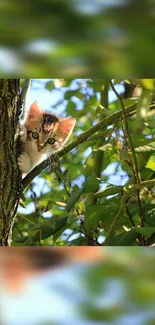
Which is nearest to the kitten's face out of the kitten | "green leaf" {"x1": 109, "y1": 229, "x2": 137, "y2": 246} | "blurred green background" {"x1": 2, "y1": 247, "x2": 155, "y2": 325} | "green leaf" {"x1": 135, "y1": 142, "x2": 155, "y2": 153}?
the kitten

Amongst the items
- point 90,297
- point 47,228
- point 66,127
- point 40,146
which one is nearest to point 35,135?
point 40,146

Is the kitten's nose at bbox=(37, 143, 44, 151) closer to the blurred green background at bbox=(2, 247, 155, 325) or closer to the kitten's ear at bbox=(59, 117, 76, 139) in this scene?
the kitten's ear at bbox=(59, 117, 76, 139)

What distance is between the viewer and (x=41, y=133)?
1.92 meters

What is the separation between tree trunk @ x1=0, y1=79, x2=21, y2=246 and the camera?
97 cm

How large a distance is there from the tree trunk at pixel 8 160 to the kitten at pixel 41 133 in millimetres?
614

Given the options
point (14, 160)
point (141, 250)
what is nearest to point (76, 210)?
point (14, 160)

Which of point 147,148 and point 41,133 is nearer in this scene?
point 147,148

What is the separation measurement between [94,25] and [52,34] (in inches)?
0.7

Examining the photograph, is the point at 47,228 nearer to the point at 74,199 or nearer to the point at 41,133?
the point at 74,199

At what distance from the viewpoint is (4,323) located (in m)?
A: 0.24

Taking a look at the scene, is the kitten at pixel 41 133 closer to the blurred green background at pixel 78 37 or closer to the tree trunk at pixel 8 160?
the tree trunk at pixel 8 160

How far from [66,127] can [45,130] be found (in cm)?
14

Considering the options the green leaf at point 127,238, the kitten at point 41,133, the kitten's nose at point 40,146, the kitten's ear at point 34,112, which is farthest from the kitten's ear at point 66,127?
the green leaf at point 127,238

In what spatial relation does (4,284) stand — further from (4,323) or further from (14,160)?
(14,160)
